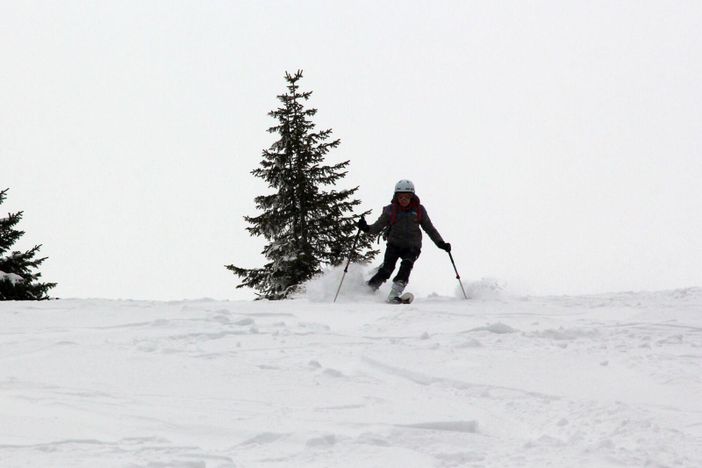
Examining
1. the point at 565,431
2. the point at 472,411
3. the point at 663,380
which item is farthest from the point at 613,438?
the point at 663,380

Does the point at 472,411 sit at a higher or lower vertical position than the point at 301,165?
lower

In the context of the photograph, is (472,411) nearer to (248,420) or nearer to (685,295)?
(248,420)

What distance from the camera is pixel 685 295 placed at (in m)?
11.2

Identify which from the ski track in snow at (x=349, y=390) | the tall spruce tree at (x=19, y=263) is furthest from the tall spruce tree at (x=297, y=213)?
the ski track in snow at (x=349, y=390)

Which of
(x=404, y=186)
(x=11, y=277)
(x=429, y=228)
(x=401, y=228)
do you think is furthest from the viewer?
(x=11, y=277)

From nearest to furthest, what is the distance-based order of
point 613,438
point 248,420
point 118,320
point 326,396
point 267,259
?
point 613,438 < point 248,420 < point 326,396 < point 118,320 < point 267,259

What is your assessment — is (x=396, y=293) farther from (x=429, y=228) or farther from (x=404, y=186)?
(x=404, y=186)

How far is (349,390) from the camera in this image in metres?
5.18

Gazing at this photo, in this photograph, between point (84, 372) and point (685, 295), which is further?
point (685, 295)

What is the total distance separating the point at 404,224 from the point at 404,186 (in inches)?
27.0

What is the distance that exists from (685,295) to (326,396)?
26.6ft

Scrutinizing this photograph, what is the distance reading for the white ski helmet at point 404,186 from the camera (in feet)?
42.0

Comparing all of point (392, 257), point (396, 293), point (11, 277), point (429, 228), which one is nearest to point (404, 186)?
point (429, 228)

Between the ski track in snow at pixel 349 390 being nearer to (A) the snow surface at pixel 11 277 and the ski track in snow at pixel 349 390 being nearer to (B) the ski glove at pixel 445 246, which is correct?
(B) the ski glove at pixel 445 246
